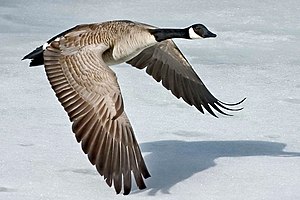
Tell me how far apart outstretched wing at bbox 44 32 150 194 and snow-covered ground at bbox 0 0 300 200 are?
0.66 feet

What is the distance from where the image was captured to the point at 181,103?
19.5 ft

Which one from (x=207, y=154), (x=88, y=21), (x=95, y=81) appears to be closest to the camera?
(x=95, y=81)

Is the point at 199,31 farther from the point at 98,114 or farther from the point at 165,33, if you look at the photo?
the point at 98,114

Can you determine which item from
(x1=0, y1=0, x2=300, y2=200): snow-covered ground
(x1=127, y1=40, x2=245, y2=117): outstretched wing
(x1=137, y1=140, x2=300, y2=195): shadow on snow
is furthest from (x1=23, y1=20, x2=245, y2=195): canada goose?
(x1=137, y1=140, x2=300, y2=195): shadow on snow

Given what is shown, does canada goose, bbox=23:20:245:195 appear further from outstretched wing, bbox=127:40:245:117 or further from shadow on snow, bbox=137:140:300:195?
shadow on snow, bbox=137:140:300:195

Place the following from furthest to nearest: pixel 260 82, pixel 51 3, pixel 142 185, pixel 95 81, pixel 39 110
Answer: pixel 51 3
pixel 260 82
pixel 39 110
pixel 95 81
pixel 142 185

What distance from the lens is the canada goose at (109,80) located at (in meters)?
4.02

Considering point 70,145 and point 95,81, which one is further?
point 70,145

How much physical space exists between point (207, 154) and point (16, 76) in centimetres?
190

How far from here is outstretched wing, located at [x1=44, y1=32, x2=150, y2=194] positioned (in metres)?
3.98

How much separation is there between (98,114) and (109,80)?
0.19 meters

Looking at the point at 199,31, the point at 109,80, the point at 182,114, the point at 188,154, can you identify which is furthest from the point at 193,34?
the point at 182,114

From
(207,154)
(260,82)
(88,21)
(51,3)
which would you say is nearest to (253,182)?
(207,154)

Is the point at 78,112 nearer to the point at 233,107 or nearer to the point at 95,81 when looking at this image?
the point at 95,81
